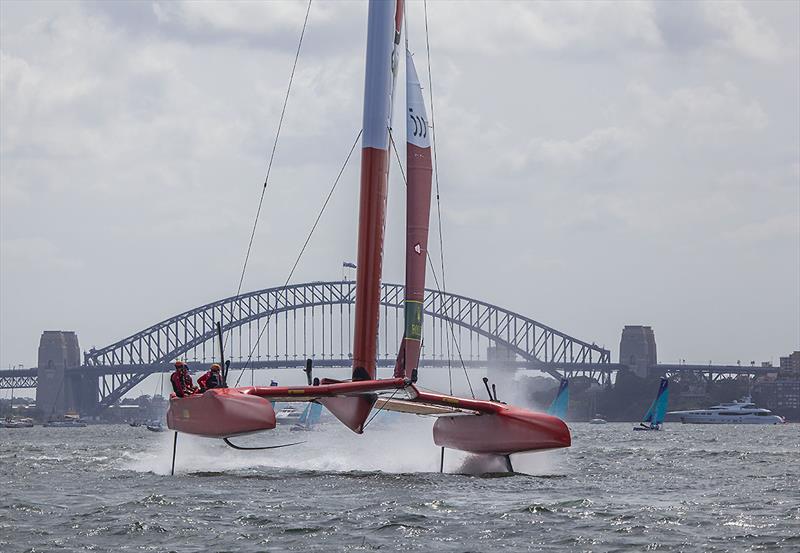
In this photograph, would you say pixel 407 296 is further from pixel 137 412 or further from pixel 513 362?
pixel 137 412

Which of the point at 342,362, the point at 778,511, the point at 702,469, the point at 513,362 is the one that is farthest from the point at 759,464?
the point at 513,362

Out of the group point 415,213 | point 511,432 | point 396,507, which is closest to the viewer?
point 396,507

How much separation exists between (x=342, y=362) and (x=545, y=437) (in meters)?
89.2

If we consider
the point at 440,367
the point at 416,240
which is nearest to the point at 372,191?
the point at 416,240

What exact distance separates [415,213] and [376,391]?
402 cm

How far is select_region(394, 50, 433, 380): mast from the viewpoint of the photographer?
2198cm

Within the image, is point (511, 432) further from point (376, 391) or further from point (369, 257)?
point (369, 257)

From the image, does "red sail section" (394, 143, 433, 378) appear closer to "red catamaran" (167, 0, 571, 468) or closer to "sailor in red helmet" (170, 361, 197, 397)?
"red catamaran" (167, 0, 571, 468)

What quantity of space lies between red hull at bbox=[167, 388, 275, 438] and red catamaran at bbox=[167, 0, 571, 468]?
0.01 m

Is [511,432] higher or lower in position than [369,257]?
lower

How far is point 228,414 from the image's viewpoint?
64.2ft

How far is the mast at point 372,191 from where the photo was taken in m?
20.8

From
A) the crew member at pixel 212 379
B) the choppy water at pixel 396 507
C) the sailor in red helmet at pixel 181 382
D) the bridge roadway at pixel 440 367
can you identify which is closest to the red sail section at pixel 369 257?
the choppy water at pixel 396 507

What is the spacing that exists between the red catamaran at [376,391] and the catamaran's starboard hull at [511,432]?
14mm
